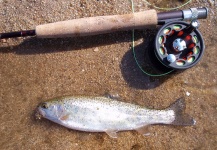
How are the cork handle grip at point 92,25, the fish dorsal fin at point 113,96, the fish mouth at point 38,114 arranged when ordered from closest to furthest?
the cork handle grip at point 92,25, the fish mouth at point 38,114, the fish dorsal fin at point 113,96

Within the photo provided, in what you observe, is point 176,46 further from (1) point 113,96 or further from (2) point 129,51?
(1) point 113,96

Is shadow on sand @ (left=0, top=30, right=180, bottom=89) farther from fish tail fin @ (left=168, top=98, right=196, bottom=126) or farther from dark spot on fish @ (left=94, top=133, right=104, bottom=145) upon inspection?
dark spot on fish @ (left=94, top=133, right=104, bottom=145)

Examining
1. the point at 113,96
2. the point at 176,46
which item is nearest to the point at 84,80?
the point at 113,96

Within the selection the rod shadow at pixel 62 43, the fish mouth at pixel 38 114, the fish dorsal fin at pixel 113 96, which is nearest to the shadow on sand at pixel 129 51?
the rod shadow at pixel 62 43

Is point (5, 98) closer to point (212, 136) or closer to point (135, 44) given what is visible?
point (135, 44)

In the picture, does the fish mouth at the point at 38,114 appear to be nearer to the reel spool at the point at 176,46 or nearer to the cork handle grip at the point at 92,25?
the cork handle grip at the point at 92,25

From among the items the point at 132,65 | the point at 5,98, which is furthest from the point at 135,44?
the point at 5,98
